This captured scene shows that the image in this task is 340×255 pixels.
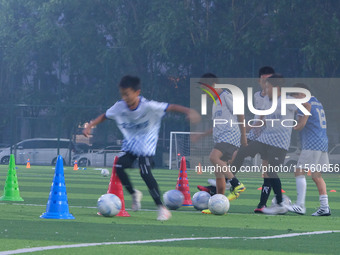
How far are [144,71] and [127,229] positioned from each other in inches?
→ 1377

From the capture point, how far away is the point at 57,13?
156 ft

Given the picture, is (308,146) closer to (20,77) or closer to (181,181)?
(181,181)

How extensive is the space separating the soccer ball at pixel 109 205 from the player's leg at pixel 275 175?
2460mm

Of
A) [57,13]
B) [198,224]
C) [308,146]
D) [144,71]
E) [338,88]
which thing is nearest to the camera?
[198,224]

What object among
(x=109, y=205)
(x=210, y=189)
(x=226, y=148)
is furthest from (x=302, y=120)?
(x=109, y=205)

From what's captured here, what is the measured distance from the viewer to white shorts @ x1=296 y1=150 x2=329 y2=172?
12797 mm

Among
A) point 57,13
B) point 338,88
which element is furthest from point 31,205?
point 57,13

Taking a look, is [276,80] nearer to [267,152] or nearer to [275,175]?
[267,152]

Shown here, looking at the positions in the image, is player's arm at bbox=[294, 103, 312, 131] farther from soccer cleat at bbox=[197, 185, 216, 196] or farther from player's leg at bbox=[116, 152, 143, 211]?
player's leg at bbox=[116, 152, 143, 211]

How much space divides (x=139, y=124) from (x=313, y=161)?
2.88 metres

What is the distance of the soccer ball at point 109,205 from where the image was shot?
11.3 meters

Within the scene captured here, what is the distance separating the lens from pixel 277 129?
1308cm

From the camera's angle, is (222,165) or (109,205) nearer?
(109,205)

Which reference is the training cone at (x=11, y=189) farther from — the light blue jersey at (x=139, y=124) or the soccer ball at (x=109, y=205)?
the light blue jersey at (x=139, y=124)
